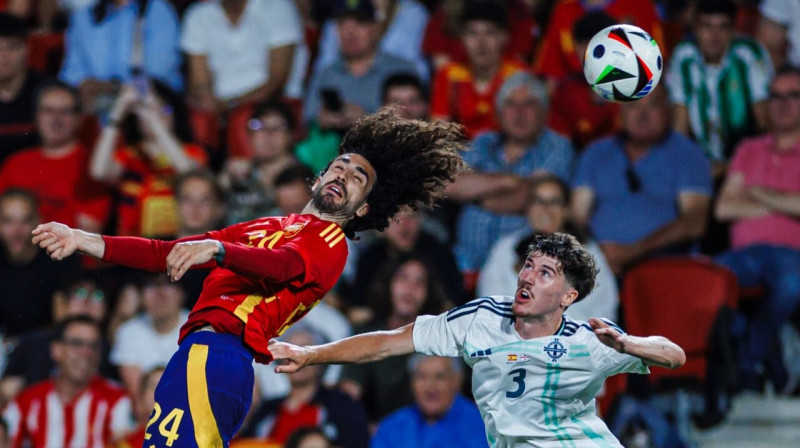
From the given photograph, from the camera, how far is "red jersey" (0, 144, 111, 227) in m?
9.35

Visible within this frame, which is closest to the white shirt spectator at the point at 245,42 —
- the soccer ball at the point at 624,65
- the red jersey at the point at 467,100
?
the red jersey at the point at 467,100

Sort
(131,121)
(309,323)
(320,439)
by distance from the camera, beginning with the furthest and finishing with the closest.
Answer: (131,121) → (309,323) → (320,439)

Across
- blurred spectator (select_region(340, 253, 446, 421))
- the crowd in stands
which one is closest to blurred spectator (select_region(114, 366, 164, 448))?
the crowd in stands

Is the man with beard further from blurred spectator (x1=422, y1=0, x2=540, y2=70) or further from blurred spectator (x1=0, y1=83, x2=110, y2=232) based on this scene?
blurred spectator (x1=0, y1=83, x2=110, y2=232)

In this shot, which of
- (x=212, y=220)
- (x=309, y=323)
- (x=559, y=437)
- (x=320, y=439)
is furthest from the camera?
(x=212, y=220)

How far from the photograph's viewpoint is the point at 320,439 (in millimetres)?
7629

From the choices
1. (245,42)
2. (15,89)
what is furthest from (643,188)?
(15,89)

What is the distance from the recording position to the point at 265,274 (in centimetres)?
452

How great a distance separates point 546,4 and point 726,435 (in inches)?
153

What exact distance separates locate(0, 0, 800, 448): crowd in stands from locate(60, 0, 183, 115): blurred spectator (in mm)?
19

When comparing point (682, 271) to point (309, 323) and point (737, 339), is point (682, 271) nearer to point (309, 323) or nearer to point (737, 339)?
point (737, 339)

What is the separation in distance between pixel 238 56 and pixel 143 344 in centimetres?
274

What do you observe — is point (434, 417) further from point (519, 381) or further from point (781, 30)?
point (781, 30)

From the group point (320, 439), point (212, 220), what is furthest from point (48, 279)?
point (320, 439)
